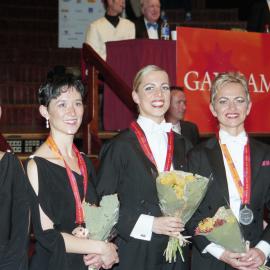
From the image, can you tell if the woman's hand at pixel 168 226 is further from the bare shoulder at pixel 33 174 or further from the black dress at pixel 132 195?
the bare shoulder at pixel 33 174

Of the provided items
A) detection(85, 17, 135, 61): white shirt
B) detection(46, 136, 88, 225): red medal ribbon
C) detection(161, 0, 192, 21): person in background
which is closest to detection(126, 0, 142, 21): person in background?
detection(161, 0, 192, 21): person in background

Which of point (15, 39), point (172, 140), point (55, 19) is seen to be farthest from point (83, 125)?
point (55, 19)

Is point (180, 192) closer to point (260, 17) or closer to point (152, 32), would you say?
point (152, 32)

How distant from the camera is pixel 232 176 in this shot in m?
2.99

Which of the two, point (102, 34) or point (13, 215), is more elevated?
point (102, 34)

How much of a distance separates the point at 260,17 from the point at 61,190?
650 centimetres

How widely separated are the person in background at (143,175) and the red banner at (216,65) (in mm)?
2961

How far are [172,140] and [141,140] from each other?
0.19 m

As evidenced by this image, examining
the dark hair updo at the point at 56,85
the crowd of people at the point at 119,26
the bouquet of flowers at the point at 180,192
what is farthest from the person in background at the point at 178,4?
the bouquet of flowers at the point at 180,192

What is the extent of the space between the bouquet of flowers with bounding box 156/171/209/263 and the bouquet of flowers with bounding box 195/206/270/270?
0.10 metres

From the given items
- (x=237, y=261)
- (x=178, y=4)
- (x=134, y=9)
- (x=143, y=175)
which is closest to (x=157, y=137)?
(x=143, y=175)

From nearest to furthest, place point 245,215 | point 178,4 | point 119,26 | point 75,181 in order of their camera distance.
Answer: point 75,181 < point 245,215 < point 119,26 < point 178,4

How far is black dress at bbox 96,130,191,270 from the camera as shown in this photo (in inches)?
116

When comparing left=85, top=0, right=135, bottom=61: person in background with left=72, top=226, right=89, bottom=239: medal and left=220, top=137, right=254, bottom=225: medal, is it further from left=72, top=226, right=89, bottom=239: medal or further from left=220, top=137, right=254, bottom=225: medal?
left=72, top=226, right=89, bottom=239: medal
